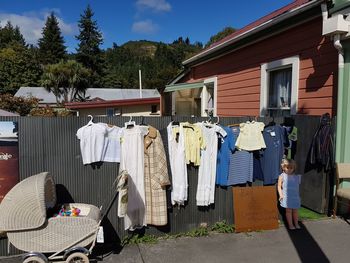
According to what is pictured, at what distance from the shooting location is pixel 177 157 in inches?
181

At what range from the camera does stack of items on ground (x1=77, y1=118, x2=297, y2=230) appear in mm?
4285

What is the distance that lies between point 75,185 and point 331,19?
4878 millimetres

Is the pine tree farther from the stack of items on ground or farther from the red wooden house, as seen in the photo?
the stack of items on ground

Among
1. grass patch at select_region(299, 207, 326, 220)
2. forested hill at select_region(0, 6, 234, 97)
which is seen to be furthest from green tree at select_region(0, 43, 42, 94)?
grass patch at select_region(299, 207, 326, 220)

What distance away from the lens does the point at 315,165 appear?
5.48 metres

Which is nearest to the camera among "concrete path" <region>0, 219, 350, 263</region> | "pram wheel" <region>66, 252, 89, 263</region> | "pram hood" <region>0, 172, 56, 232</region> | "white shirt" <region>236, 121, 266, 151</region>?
"pram hood" <region>0, 172, 56, 232</region>

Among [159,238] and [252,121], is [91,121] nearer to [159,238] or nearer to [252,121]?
[159,238]

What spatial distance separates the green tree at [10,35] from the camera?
73625 mm

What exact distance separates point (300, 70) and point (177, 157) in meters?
3.61

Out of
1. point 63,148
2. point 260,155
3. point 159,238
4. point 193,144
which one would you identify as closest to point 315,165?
point 260,155

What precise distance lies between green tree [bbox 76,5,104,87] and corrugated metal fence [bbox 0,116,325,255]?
55.1m

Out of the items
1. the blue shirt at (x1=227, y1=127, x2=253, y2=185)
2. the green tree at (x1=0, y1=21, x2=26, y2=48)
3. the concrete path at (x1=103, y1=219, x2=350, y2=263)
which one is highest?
the green tree at (x1=0, y1=21, x2=26, y2=48)

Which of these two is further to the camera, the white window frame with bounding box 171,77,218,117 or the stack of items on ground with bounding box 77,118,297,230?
the white window frame with bounding box 171,77,218,117

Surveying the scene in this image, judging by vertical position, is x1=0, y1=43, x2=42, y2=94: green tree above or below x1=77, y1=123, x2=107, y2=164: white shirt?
above
